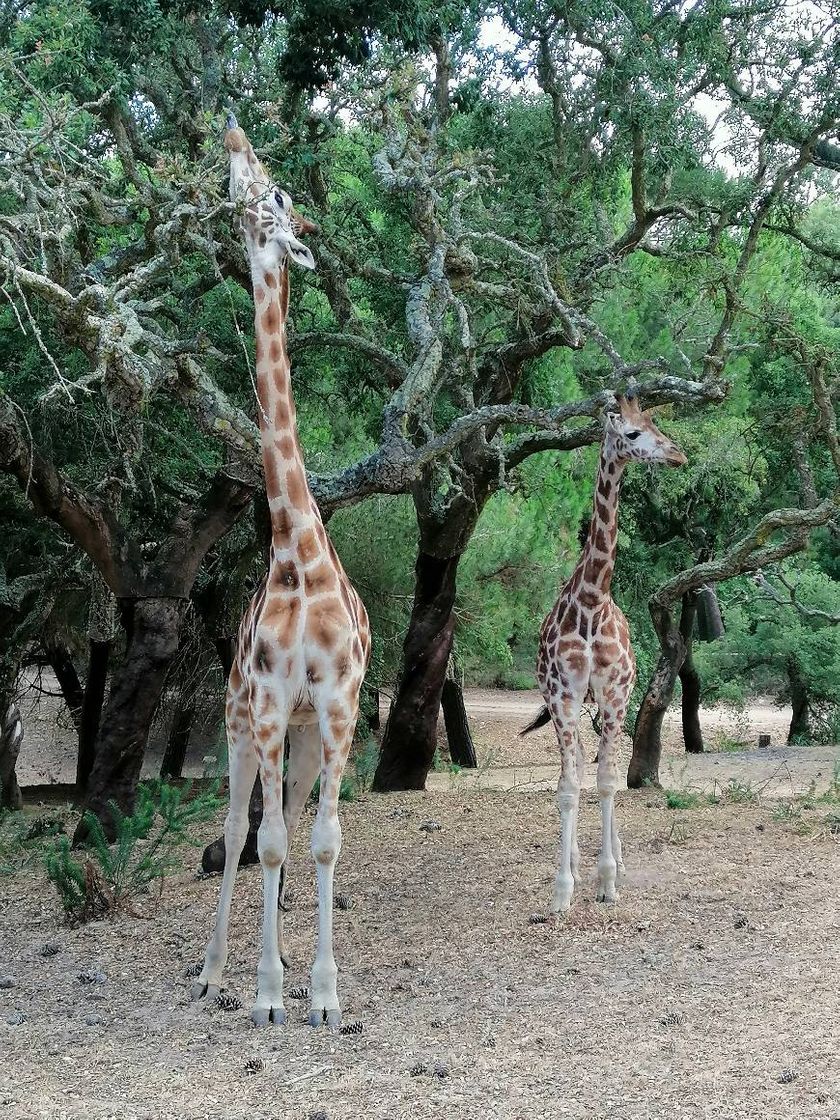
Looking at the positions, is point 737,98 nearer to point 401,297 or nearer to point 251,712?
point 401,297

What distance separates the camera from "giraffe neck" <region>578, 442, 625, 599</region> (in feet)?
27.1

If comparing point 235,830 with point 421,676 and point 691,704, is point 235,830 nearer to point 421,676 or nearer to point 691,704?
point 421,676

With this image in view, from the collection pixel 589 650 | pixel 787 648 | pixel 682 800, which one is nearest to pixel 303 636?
pixel 589 650

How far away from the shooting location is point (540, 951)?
6.95 metres

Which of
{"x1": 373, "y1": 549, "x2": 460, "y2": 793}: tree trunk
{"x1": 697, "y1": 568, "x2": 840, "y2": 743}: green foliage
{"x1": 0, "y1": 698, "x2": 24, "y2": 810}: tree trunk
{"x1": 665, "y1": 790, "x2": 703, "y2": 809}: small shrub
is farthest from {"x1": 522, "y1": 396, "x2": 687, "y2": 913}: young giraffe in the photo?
{"x1": 697, "y1": 568, "x2": 840, "y2": 743}: green foliage

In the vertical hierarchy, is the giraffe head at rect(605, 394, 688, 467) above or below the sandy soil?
above

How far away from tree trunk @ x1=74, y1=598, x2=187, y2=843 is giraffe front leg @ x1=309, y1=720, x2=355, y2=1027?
4411 mm

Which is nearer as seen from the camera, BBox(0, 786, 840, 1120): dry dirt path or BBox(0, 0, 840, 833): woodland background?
BBox(0, 786, 840, 1120): dry dirt path

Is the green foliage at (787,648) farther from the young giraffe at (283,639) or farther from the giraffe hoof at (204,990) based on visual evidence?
the giraffe hoof at (204,990)

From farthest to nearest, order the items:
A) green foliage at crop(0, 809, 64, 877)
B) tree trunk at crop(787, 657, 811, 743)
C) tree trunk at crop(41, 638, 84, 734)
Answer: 1. tree trunk at crop(787, 657, 811, 743)
2. tree trunk at crop(41, 638, 84, 734)
3. green foliage at crop(0, 809, 64, 877)

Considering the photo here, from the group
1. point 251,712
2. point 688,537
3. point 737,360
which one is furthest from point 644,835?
point 737,360

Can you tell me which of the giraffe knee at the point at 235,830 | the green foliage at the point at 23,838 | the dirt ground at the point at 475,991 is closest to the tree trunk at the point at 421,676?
the dirt ground at the point at 475,991

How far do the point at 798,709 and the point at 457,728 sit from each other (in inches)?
223

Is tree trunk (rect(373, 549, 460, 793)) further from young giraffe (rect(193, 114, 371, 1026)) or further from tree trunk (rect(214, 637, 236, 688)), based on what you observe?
young giraffe (rect(193, 114, 371, 1026))
